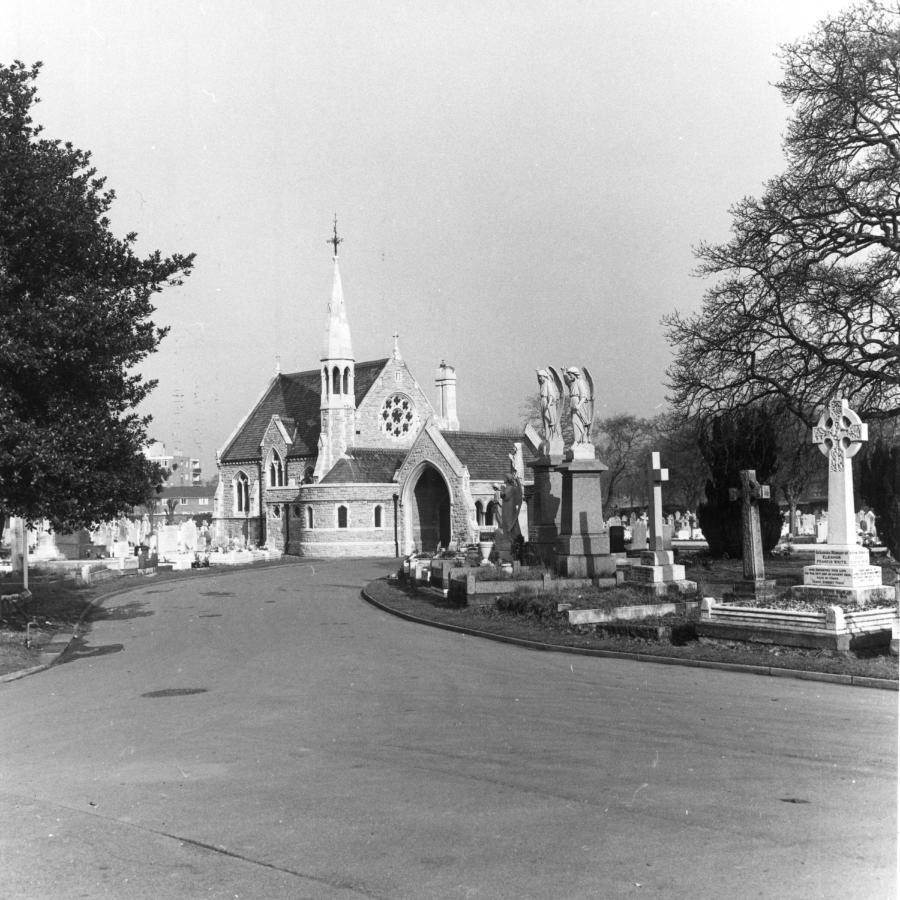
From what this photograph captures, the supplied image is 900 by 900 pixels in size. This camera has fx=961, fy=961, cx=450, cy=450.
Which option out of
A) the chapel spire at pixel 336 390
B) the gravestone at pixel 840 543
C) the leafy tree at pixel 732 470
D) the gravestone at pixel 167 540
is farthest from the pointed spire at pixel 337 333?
the gravestone at pixel 840 543

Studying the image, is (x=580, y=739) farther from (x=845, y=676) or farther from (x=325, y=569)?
(x=325, y=569)

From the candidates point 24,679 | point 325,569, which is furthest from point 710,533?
point 24,679

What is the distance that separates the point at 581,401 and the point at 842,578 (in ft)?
32.1

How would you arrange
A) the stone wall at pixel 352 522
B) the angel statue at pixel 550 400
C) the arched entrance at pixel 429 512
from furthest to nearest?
1. the arched entrance at pixel 429 512
2. the stone wall at pixel 352 522
3. the angel statue at pixel 550 400

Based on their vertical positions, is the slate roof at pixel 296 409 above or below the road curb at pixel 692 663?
above

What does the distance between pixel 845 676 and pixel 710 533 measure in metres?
18.5

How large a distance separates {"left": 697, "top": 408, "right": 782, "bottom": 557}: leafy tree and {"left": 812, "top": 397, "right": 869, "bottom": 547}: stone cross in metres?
10.5

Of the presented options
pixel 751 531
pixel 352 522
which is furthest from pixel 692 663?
pixel 352 522

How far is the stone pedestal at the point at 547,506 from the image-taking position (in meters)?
22.9

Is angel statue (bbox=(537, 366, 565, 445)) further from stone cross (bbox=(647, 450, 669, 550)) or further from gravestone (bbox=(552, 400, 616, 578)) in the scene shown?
stone cross (bbox=(647, 450, 669, 550))

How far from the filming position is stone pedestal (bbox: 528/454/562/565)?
75.2ft

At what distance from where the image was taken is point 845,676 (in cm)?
1010

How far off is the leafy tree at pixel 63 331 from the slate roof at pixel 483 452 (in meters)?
28.9

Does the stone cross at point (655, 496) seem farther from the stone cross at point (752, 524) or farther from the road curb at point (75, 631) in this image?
the road curb at point (75, 631)
